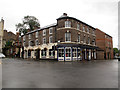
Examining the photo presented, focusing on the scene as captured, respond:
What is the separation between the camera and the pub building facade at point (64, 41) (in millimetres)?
24359

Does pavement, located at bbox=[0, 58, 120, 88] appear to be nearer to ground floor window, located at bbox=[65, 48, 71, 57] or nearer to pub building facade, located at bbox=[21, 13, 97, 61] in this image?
pub building facade, located at bbox=[21, 13, 97, 61]

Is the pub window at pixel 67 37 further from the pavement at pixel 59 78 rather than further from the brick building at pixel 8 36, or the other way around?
the brick building at pixel 8 36

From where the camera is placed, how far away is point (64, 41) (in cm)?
2492

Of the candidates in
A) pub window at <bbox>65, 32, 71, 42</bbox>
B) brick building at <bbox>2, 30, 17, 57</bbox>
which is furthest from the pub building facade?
brick building at <bbox>2, 30, 17, 57</bbox>

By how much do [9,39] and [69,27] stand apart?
4375 cm

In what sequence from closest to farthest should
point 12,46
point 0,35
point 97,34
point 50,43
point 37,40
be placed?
point 50,43
point 37,40
point 97,34
point 0,35
point 12,46

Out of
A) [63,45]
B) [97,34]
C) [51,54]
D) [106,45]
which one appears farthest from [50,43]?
[106,45]

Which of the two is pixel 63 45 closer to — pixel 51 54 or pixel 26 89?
pixel 51 54

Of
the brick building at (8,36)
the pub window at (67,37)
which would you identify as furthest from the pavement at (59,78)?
the brick building at (8,36)

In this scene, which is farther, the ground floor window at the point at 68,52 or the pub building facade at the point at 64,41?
the pub building facade at the point at 64,41

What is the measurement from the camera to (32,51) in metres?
34.7

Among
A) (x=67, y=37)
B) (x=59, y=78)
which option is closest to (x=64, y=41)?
(x=67, y=37)

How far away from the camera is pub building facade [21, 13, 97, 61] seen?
24.4 m

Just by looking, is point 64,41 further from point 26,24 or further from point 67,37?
point 26,24
